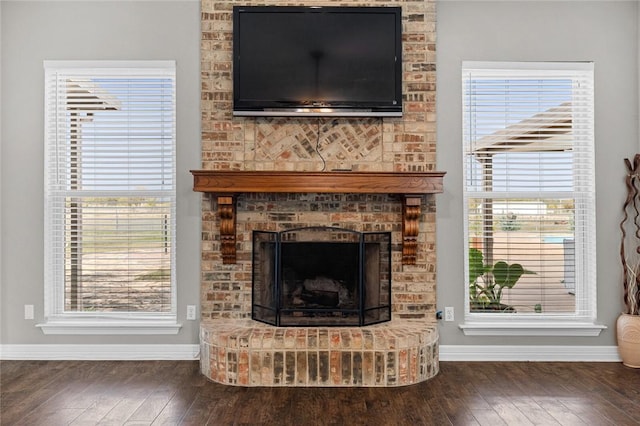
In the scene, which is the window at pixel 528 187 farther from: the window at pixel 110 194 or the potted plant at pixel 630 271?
the window at pixel 110 194

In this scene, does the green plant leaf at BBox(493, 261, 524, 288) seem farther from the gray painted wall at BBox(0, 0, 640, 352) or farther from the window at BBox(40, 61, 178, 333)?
the window at BBox(40, 61, 178, 333)

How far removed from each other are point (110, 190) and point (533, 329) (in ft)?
11.1

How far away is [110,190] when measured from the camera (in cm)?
361

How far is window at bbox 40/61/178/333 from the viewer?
11.8ft

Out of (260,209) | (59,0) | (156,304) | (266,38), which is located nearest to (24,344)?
(156,304)

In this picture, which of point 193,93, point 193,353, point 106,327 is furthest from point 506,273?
point 106,327

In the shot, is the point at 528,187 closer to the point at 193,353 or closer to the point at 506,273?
the point at 506,273

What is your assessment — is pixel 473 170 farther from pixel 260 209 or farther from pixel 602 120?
pixel 260 209

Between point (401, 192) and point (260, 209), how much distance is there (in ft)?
3.45

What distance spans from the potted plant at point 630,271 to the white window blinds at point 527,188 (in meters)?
0.27

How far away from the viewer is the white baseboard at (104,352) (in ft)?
11.6

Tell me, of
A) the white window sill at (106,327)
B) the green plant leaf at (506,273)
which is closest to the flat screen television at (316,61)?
the green plant leaf at (506,273)

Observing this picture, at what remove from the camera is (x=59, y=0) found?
140 inches

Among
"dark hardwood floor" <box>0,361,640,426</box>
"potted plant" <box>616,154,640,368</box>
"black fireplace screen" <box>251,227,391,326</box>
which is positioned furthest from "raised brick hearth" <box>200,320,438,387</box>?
"potted plant" <box>616,154,640,368</box>
